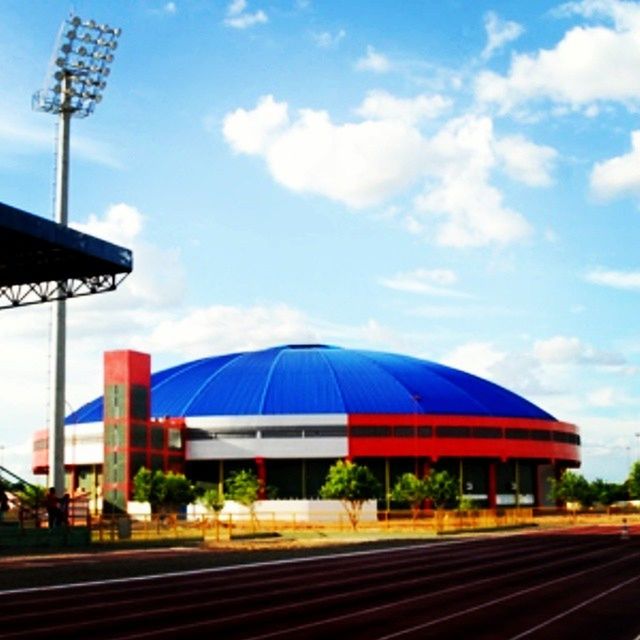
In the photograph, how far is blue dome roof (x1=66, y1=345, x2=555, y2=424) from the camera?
10569 cm

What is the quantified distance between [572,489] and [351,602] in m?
90.5

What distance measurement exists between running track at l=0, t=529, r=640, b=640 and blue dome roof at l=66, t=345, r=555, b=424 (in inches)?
2699

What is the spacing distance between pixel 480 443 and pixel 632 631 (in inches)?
3586

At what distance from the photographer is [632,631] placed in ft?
57.3

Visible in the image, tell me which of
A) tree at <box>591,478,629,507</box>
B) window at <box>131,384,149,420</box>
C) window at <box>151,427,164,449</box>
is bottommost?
tree at <box>591,478,629,507</box>

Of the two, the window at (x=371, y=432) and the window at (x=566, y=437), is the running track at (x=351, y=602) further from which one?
the window at (x=566, y=437)

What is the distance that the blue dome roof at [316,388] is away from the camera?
10569 centimetres

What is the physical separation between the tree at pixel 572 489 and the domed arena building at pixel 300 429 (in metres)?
4.64

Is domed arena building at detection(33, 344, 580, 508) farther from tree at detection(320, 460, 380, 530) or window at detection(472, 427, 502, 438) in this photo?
tree at detection(320, 460, 380, 530)

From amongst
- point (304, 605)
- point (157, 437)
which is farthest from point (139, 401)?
point (304, 605)

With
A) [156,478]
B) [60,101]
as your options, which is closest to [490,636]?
[60,101]

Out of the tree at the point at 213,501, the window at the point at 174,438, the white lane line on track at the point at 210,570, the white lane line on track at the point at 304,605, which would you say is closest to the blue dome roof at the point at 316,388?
the window at the point at 174,438

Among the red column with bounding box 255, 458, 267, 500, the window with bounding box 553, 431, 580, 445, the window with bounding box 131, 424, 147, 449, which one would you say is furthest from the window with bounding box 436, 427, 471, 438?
the window with bounding box 131, 424, 147, 449

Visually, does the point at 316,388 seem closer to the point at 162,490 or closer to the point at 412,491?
the point at 412,491
